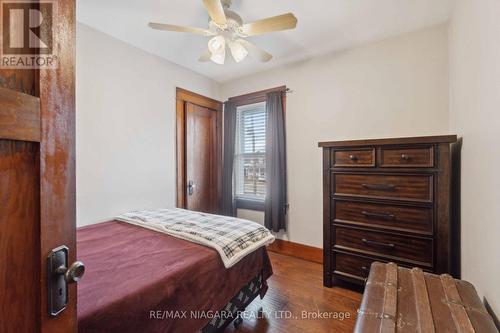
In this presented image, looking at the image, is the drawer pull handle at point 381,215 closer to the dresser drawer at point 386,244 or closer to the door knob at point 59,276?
the dresser drawer at point 386,244

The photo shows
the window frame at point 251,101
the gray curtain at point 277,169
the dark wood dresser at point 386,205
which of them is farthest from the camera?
the window frame at point 251,101

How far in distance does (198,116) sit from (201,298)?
253 cm

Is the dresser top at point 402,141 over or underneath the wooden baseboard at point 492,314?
over

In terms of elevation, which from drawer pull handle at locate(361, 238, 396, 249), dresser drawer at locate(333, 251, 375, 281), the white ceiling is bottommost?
dresser drawer at locate(333, 251, 375, 281)

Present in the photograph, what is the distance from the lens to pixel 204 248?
152 centimetres

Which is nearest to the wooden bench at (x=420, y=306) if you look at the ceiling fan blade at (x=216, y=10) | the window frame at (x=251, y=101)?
the ceiling fan blade at (x=216, y=10)

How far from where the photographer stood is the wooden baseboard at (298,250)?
2.82 m

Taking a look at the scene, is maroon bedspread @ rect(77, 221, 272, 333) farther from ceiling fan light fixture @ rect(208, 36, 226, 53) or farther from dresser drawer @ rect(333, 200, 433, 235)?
ceiling fan light fixture @ rect(208, 36, 226, 53)

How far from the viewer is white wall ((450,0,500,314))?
1057 millimetres

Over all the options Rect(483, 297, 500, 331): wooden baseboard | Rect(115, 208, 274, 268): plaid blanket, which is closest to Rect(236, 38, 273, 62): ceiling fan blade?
Rect(115, 208, 274, 268): plaid blanket

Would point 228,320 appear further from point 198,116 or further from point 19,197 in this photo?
point 198,116

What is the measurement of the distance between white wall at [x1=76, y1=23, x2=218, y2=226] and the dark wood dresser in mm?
1953

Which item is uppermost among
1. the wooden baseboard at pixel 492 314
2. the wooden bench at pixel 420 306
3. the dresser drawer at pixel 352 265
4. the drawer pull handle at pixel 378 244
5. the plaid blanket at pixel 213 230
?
the plaid blanket at pixel 213 230

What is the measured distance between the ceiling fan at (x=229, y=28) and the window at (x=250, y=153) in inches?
48.9
